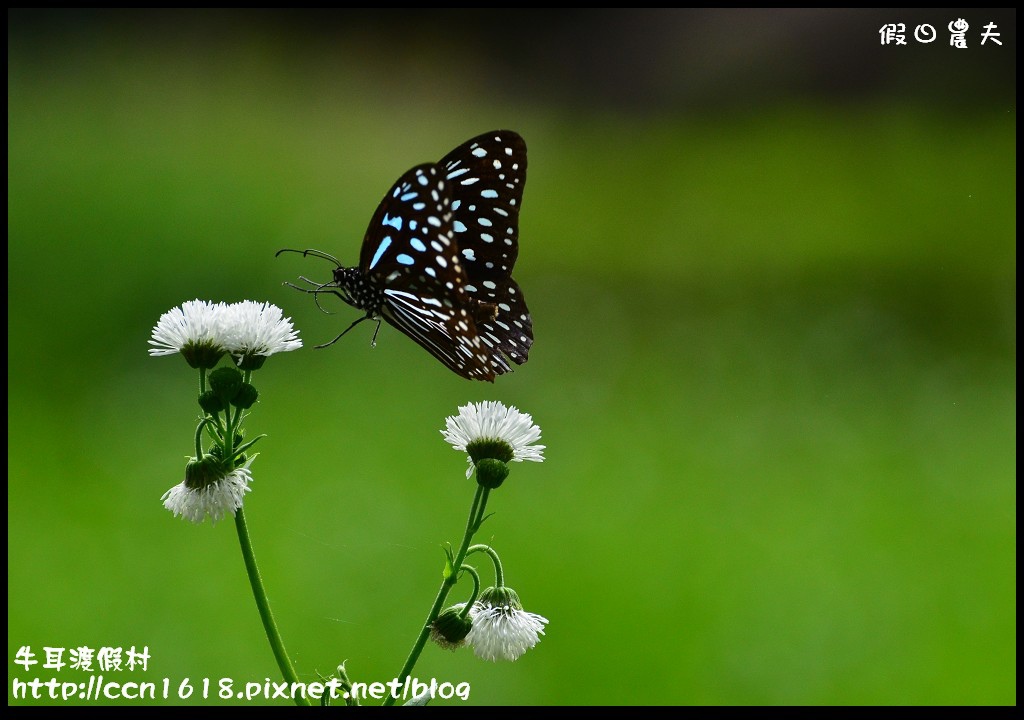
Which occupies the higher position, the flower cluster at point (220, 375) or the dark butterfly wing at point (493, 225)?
the dark butterfly wing at point (493, 225)

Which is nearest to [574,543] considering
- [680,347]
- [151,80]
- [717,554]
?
[717,554]

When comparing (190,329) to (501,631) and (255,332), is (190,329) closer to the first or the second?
(255,332)

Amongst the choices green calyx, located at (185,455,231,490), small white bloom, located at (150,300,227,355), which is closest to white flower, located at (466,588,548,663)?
green calyx, located at (185,455,231,490)

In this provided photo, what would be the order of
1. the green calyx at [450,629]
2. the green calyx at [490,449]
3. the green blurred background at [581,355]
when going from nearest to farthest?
the green calyx at [450,629], the green calyx at [490,449], the green blurred background at [581,355]

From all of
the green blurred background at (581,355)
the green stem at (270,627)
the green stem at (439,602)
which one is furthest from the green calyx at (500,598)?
the green blurred background at (581,355)

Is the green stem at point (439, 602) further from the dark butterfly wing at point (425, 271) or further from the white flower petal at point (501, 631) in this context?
the dark butterfly wing at point (425, 271)

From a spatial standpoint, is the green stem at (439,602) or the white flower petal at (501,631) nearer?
the green stem at (439,602)

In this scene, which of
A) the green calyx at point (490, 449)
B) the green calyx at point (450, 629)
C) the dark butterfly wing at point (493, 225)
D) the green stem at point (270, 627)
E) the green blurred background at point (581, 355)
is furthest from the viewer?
the green blurred background at point (581, 355)
